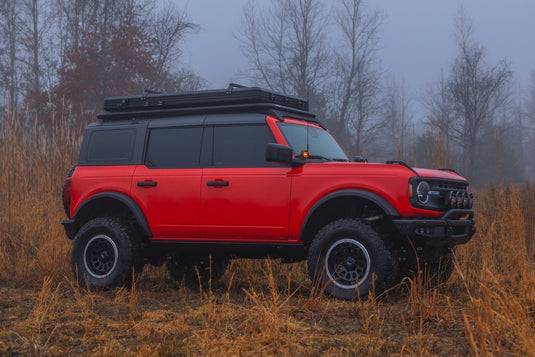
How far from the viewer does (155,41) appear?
76.7 ft

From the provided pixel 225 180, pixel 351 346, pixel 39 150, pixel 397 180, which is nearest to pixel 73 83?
pixel 39 150

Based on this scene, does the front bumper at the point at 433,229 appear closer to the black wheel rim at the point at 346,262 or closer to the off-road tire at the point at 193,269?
the black wheel rim at the point at 346,262

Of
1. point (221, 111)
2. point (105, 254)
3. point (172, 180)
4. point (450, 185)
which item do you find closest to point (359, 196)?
point (450, 185)

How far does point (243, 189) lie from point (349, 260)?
132 centimetres

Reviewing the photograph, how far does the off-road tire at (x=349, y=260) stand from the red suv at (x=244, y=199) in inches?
0.4

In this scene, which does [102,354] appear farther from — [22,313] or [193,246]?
[193,246]

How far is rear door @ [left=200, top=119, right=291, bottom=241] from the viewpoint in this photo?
6477mm

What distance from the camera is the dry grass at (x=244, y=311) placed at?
163 inches

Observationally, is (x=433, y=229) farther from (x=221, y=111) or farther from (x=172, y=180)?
(x=172, y=180)

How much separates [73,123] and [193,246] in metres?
16.6

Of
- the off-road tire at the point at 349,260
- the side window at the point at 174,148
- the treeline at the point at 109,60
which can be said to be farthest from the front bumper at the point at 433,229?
the treeline at the point at 109,60

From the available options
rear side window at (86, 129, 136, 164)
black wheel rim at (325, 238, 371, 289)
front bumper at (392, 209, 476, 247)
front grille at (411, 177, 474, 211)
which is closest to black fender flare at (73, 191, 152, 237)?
rear side window at (86, 129, 136, 164)

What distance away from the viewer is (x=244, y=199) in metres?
6.61

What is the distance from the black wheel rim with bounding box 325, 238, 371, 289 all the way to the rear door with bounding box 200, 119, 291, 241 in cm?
54
